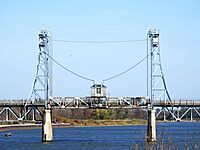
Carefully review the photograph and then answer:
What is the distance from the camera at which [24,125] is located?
189 metres

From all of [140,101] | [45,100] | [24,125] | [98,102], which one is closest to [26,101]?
[45,100]

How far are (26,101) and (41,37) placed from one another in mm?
10860

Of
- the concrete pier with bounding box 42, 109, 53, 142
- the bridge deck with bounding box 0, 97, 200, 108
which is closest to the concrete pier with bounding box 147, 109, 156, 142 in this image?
the bridge deck with bounding box 0, 97, 200, 108

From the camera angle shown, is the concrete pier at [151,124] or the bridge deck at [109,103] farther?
the bridge deck at [109,103]

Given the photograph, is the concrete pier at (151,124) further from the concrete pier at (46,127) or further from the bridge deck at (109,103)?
the concrete pier at (46,127)

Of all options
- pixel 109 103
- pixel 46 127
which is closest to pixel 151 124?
pixel 109 103

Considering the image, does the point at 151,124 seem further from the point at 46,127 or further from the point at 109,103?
the point at 46,127

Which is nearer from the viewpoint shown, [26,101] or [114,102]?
[114,102]

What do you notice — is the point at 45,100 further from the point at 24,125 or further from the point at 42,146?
the point at 24,125

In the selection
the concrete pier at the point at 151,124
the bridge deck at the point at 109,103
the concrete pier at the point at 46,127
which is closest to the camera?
the concrete pier at the point at 151,124

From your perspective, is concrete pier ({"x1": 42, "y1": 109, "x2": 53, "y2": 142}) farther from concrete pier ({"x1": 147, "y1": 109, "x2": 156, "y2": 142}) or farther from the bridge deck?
concrete pier ({"x1": 147, "y1": 109, "x2": 156, "y2": 142})

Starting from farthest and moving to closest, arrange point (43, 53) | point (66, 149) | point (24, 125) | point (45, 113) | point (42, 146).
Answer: point (24, 125)
point (43, 53)
point (45, 113)
point (42, 146)
point (66, 149)

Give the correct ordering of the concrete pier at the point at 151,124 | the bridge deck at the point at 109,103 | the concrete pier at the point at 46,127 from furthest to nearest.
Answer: the bridge deck at the point at 109,103 → the concrete pier at the point at 46,127 → the concrete pier at the point at 151,124

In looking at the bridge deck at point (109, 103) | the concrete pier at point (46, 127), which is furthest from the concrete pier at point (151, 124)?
the concrete pier at point (46, 127)
